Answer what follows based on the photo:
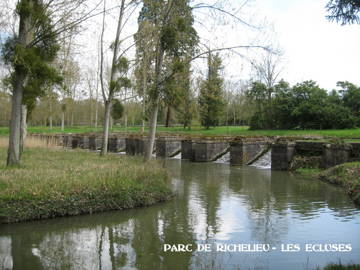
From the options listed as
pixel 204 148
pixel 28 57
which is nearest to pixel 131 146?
pixel 204 148

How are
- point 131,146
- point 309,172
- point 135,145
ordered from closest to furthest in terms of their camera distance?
point 309,172 < point 135,145 < point 131,146

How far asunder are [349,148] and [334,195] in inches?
183

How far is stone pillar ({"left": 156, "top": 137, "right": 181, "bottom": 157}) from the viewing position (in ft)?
86.2

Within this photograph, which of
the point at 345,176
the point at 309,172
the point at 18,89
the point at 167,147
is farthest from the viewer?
the point at 167,147

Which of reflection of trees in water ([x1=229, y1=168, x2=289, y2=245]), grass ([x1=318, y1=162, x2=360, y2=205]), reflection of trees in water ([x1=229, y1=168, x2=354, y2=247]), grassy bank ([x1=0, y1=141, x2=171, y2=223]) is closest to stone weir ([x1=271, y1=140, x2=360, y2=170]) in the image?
grass ([x1=318, y1=162, x2=360, y2=205])

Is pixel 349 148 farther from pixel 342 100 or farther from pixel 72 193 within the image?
pixel 342 100

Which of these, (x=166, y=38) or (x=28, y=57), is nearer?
(x=28, y=57)

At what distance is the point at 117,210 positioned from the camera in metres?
9.60

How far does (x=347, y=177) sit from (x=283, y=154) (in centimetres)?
559

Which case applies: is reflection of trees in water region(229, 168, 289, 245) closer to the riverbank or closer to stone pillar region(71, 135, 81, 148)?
the riverbank

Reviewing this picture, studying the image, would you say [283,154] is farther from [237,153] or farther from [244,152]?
[237,153]

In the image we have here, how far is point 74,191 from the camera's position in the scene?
352 inches

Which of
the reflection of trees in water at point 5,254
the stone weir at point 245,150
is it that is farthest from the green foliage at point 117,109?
the reflection of trees in water at point 5,254

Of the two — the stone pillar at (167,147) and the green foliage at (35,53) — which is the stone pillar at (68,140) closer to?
the stone pillar at (167,147)
